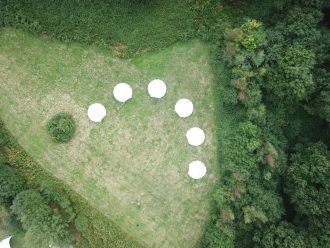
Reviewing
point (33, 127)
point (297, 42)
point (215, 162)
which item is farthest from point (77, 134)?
point (297, 42)

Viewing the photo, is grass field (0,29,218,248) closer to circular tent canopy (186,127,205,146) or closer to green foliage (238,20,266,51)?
circular tent canopy (186,127,205,146)

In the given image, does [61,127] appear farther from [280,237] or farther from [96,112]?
[280,237]

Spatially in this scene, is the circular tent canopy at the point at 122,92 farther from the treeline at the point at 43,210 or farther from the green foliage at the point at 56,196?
the green foliage at the point at 56,196

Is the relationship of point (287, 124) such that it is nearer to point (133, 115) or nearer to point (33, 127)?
point (133, 115)

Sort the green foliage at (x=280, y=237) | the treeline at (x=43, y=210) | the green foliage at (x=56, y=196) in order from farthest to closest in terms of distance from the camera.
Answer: the green foliage at (x=56, y=196), the treeline at (x=43, y=210), the green foliage at (x=280, y=237)

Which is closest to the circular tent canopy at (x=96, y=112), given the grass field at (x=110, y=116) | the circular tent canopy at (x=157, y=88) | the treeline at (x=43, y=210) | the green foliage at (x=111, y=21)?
the grass field at (x=110, y=116)

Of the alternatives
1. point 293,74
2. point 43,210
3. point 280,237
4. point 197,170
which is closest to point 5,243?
point 43,210
